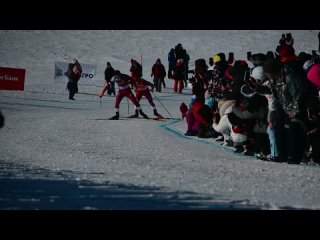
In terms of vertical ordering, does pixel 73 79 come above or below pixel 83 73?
below

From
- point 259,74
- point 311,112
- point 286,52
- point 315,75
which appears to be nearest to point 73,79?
point 259,74

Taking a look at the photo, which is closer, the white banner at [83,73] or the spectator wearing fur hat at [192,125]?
the spectator wearing fur hat at [192,125]

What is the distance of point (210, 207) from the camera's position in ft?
22.8

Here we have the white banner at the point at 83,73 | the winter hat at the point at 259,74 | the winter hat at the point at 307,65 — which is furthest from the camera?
the white banner at the point at 83,73

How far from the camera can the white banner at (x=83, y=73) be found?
1305 inches

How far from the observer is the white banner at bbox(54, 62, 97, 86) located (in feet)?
109

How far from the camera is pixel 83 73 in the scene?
3447 cm

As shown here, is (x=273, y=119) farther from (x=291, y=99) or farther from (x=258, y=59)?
(x=258, y=59)

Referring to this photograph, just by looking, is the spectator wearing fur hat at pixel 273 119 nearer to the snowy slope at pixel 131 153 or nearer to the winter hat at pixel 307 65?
the snowy slope at pixel 131 153

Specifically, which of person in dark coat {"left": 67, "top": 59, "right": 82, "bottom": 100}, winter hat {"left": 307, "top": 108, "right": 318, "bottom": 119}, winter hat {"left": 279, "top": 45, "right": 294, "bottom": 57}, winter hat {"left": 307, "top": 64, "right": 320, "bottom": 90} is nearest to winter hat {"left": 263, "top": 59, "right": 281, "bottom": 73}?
winter hat {"left": 307, "top": 64, "right": 320, "bottom": 90}

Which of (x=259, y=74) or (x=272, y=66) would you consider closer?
(x=272, y=66)

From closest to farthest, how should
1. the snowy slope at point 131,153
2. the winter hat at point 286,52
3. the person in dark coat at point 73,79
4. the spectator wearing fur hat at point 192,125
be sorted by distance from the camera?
the snowy slope at point 131,153, the winter hat at point 286,52, the spectator wearing fur hat at point 192,125, the person in dark coat at point 73,79

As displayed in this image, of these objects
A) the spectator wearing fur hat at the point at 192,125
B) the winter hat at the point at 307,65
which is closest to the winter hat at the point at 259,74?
the winter hat at the point at 307,65
